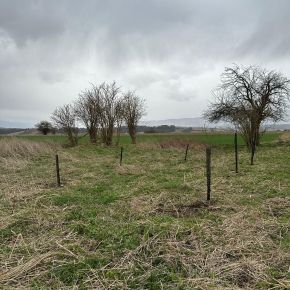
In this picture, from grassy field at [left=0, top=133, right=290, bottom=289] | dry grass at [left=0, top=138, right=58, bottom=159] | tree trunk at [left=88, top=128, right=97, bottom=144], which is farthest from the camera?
tree trunk at [left=88, top=128, right=97, bottom=144]

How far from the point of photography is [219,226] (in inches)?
205

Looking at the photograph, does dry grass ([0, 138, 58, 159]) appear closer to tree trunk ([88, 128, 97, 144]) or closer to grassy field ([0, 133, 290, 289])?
grassy field ([0, 133, 290, 289])

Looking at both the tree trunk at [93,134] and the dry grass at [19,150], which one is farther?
the tree trunk at [93,134]

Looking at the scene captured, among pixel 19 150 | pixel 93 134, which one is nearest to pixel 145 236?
pixel 19 150

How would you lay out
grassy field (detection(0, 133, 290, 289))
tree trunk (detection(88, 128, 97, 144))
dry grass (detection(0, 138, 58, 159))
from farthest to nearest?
tree trunk (detection(88, 128, 97, 144)) → dry grass (detection(0, 138, 58, 159)) → grassy field (detection(0, 133, 290, 289))

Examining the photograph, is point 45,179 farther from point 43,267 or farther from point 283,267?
point 283,267

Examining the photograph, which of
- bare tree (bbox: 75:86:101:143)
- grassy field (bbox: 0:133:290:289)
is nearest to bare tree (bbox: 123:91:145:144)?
bare tree (bbox: 75:86:101:143)

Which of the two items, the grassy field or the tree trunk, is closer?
the grassy field

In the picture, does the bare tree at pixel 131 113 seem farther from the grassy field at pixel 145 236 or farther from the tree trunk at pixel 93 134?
the grassy field at pixel 145 236

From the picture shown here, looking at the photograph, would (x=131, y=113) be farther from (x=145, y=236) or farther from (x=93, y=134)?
(x=145, y=236)

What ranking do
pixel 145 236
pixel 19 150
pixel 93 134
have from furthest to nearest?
pixel 93 134 < pixel 19 150 < pixel 145 236

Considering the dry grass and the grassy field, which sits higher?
the dry grass

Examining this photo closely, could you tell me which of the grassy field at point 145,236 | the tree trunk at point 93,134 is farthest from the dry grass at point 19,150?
the tree trunk at point 93,134

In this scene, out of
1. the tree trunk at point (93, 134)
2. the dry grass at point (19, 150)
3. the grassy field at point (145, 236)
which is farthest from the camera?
the tree trunk at point (93, 134)
